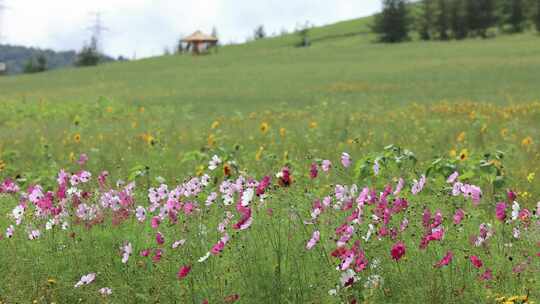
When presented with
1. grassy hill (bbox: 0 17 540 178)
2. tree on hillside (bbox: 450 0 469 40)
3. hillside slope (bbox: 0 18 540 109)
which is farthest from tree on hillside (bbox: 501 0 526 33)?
grassy hill (bbox: 0 17 540 178)

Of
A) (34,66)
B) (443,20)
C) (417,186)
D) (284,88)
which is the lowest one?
(417,186)

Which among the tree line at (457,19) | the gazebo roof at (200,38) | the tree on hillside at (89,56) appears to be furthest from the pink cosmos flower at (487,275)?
the tree on hillside at (89,56)

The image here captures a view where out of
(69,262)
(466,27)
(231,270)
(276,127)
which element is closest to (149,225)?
(69,262)

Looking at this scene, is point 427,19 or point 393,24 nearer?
point 427,19

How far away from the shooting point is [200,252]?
173 inches

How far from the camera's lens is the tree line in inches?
2527

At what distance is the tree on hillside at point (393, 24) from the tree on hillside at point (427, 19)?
1.71 meters

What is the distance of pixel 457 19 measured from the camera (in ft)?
213

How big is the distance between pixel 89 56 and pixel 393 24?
43.8m

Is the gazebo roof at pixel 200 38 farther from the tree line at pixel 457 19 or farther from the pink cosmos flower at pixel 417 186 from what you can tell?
the pink cosmos flower at pixel 417 186

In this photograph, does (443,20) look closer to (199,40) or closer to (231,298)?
(199,40)

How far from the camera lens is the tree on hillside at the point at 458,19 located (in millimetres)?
64250

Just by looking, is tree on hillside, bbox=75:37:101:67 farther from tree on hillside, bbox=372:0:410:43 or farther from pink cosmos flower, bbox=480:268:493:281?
pink cosmos flower, bbox=480:268:493:281

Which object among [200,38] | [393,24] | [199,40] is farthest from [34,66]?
[393,24]
